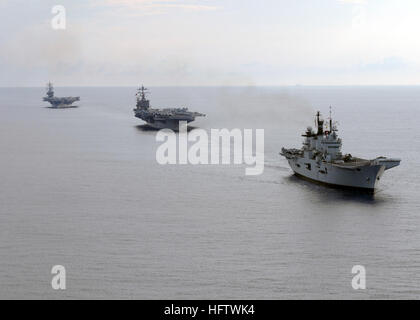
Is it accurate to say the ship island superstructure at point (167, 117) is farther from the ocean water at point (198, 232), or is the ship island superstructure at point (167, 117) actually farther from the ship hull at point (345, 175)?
the ship hull at point (345, 175)

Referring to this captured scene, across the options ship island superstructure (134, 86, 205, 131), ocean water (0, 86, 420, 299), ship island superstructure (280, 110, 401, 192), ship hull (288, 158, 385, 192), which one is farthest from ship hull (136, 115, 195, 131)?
ship hull (288, 158, 385, 192)

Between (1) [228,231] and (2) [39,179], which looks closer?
(1) [228,231]

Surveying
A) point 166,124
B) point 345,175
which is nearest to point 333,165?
point 345,175

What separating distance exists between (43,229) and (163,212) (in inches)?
452

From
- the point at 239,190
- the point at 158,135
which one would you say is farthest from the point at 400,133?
Result: the point at 239,190

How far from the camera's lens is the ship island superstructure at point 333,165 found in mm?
60219

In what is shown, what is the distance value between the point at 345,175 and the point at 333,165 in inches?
72.0

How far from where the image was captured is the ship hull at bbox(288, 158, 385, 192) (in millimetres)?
60156

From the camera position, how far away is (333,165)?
62.6 metres

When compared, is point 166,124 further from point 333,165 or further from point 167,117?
point 333,165

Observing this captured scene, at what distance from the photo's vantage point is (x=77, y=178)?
2783 inches

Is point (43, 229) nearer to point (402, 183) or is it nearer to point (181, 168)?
point (181, 168)

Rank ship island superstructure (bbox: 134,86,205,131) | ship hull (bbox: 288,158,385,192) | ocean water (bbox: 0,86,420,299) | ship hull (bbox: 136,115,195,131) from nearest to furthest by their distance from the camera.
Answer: ocean water (bbox: 0,86,420,299), ship hull (bbox: 288,158,385,192), ship island superstructure (bbox: 134,86,205,131), ship hull (bbox: 136,115,195,131)

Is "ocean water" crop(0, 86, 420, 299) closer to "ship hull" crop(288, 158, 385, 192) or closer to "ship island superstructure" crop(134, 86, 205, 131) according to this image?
"ship hull" crop(288, 158, 385, 192)
